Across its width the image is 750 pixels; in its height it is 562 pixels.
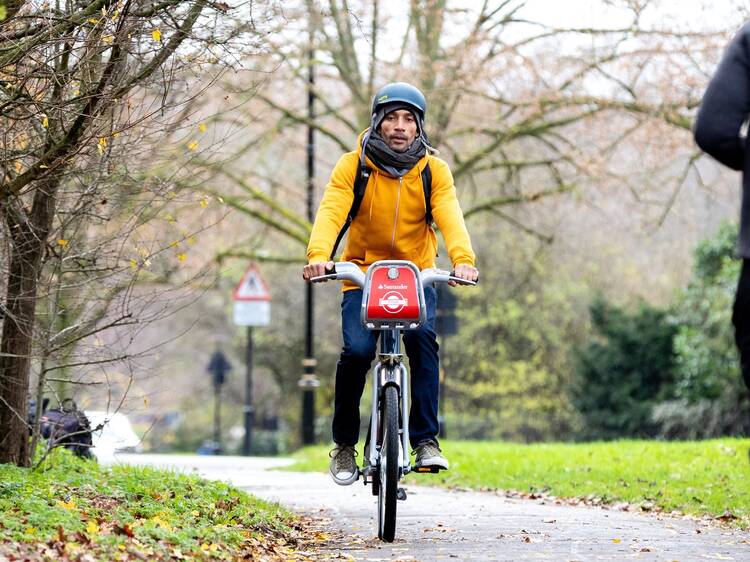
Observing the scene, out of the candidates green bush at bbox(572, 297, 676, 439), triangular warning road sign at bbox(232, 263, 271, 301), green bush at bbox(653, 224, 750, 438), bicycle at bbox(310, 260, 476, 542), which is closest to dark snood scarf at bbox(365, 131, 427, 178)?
bicycle at bbox(310, 260, 476, 542)

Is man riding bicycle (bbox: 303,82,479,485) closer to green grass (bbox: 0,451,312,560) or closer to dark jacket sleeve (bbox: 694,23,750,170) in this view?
green grass (bbox: 0,451,312,560)

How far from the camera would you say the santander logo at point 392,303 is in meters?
6.48

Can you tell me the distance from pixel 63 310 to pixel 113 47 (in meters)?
2.03

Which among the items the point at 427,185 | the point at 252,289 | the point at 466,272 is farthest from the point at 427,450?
the point at 252,289

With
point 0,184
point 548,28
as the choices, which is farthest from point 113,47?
point 548,28

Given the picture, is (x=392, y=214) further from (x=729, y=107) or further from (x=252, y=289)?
(x=252, y=289)

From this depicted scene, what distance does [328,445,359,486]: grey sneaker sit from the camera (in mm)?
6980

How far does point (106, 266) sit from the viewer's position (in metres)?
8.42

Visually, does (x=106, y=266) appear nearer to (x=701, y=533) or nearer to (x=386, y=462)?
(x=386, y=462)

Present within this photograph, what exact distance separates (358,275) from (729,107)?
255 centimetres

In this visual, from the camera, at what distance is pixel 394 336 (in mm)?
6715

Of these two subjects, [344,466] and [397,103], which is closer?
[397,103]

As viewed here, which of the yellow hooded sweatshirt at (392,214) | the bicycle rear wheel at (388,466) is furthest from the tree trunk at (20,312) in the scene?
the bicycle rear wheel at (388,466)

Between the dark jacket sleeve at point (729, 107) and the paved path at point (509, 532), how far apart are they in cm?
219
